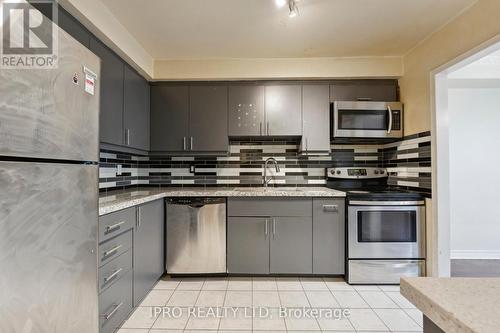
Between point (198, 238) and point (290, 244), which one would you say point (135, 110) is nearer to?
point (198, 238)

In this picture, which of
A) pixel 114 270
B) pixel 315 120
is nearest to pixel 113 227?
pixel 114 270

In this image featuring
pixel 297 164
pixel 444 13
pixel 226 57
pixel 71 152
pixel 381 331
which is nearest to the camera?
pixel 71 152

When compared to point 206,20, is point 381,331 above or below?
below

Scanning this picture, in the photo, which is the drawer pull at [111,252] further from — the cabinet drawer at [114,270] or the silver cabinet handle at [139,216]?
the silver cabinet handle at [139,216]

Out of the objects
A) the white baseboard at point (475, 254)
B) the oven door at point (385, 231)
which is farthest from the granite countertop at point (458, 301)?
the white baseboard at point (475, 254)

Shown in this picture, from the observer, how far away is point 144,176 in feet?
10.4

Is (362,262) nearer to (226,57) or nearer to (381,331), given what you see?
(381,331)

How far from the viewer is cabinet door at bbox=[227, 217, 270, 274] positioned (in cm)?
257

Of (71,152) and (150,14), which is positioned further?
(150,14)

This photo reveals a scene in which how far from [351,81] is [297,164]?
44.0 inches

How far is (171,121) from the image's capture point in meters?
2.89

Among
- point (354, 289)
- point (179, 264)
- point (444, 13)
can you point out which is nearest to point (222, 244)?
point (179, 264)

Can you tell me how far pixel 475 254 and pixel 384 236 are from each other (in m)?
1.86

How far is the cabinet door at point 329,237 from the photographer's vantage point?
2.55 meters
